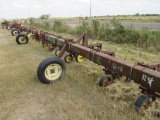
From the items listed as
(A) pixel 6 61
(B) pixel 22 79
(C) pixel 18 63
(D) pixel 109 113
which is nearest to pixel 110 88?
(D) pixel 109 113

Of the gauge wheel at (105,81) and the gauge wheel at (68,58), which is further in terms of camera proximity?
the gauge wheel at (68,58)

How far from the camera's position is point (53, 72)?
4277 millimetres

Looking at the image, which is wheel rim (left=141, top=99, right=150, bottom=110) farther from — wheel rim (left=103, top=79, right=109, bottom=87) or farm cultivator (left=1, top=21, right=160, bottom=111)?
wheel rim (left=103, top=79, right=109, bottom=87)

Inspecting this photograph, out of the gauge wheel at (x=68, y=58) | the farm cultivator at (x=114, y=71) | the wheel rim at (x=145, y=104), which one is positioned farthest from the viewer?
the gauge wheel at (x=68, y=58)

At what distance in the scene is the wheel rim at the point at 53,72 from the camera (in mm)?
4193

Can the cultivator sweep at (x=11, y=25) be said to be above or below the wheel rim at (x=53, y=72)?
above

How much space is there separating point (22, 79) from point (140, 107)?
9.75ft

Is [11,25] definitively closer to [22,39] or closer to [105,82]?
[22,39]

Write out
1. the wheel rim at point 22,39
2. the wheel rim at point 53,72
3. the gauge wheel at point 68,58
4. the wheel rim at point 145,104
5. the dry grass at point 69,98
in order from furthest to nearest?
the wheel rim at point 22,39
the gauge wheel at point 68,58
the wheel rim at point 53,72
the dry grass at point 69,98
the wheel rim at point 145,104

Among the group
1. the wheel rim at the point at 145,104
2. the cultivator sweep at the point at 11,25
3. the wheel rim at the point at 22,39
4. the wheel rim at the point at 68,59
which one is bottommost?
the wheel rim at the point at 145,104

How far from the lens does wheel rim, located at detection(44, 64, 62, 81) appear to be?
13.8 feet

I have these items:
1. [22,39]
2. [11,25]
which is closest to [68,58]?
[22,39]

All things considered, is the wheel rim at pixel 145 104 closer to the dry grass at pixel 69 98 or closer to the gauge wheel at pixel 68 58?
the dry grass at pixel 69 98

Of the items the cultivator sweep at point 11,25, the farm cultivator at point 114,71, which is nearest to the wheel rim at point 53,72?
the farm cultivator at point 114,71
